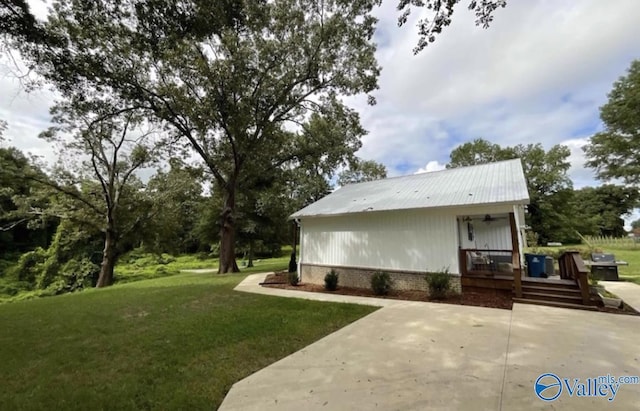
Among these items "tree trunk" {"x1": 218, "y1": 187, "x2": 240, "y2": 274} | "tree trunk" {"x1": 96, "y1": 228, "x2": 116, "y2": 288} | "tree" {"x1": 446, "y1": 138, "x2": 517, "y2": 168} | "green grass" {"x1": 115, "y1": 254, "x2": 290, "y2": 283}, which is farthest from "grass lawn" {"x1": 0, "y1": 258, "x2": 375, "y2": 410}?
"tree" {"x1": 446, "y1": 138, "x2": 517, "y2": 168}

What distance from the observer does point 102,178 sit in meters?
16.1

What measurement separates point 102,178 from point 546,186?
40766 millimetres

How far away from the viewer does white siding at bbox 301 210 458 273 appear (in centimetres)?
834

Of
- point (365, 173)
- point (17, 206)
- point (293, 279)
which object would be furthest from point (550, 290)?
point (365, 173)

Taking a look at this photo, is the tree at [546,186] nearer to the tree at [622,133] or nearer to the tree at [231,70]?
the tree at [622,133]

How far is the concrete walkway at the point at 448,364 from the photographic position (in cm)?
280

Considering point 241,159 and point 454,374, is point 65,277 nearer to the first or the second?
point 241,159

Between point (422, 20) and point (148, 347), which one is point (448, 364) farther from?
point (422, 20)

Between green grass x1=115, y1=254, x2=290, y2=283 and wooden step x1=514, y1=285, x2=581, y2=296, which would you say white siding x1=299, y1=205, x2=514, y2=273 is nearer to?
wooden step x1=514, y1=285, x2=581, y2=296

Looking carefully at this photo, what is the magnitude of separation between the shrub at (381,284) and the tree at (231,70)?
8.10m

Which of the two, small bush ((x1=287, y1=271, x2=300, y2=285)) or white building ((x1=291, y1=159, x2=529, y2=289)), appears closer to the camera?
white building ((x1=291, y1=159, x2=529, y2=289))

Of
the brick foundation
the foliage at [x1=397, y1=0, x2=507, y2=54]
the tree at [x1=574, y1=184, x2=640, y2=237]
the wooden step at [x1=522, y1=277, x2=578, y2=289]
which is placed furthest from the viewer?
the tree at [x1=574, y1=184, x2=640, y2=237]

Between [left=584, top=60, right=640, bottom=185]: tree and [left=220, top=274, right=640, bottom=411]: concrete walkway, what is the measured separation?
22756 millimetres

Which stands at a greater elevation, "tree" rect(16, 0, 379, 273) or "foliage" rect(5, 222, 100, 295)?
"tree" rect(16, 0, 379, 273)
